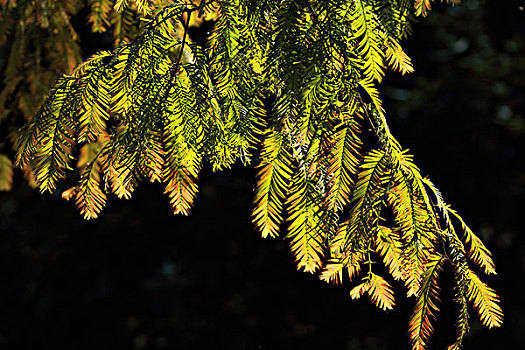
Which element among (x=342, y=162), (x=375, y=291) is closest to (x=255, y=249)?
(x=375, y=291)

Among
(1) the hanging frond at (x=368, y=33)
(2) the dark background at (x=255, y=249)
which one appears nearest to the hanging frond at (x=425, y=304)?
(1) the hanging frond at (x=368, y=33)

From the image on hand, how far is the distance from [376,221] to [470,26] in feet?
13.7

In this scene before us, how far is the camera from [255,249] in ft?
14.8

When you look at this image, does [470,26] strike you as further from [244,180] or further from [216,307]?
[216,307]

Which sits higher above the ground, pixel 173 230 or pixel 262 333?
pixel 173 230

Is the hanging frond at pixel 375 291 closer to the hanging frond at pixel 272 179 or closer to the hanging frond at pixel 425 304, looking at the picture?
the hanging frond at pixel 425 304

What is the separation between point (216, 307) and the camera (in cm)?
457

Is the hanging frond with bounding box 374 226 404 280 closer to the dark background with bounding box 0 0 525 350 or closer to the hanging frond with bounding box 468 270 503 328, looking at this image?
the hanging frond with bounding box 468 270 503 328

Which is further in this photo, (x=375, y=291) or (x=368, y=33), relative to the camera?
(x=375, y=291)

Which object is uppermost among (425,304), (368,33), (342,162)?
(368,33)

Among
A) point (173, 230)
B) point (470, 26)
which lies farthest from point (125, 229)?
point (470, 26)

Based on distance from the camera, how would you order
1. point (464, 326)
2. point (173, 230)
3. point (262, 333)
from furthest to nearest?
point (173, 230) → point (262, 333) → point (464, 326)

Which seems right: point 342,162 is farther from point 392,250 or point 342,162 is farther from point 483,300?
point 483,300

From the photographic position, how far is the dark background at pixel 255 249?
4141 mm
